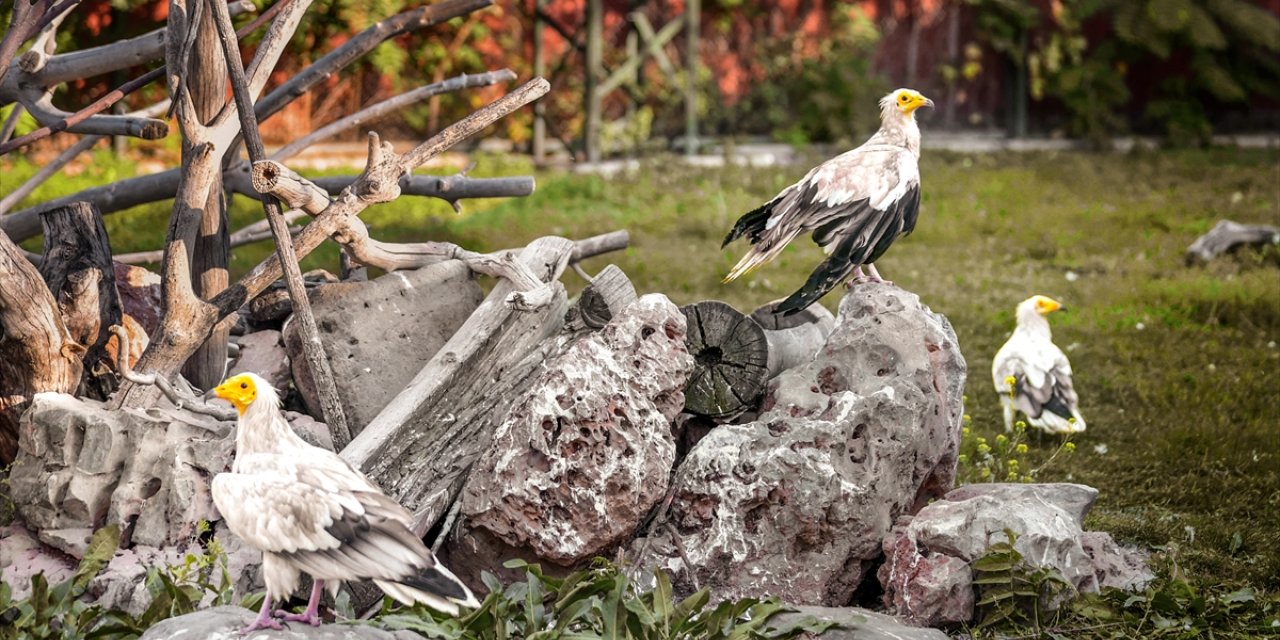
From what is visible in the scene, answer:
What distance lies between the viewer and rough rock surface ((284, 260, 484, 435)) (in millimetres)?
5312

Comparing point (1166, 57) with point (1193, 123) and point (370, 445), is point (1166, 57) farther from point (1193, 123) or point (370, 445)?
point (370, 445)

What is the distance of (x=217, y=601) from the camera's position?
440cm

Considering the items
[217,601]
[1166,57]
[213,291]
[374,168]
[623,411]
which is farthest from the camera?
[1166,57]

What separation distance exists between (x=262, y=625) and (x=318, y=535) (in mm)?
286

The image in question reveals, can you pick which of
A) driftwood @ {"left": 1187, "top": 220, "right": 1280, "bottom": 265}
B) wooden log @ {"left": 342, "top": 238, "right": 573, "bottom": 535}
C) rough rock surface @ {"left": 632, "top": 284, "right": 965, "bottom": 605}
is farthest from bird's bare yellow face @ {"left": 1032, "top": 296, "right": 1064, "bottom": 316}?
driftwood @ {"left": 1187, "top": 220, "right": 1280, "bottom": 265}

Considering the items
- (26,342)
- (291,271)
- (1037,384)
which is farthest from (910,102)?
(26,342)

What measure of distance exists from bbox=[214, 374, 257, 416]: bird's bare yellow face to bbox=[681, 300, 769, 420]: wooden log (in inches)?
68.1

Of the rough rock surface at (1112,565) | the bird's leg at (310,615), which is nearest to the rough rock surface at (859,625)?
the rough rock surface at (1112,565)

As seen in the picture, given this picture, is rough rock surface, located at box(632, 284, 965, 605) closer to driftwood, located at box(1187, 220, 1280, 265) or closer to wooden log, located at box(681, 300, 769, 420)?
wooden log, located at box(681, 300, 769, 420)

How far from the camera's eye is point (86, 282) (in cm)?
514

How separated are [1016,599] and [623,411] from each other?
1.44m

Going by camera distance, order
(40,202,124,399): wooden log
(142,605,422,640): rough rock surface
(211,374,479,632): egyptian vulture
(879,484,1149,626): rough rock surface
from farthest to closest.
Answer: (40,202,124,399): wooden log, (879,484,1149,626): rough rock surface, (211,374,479,632): egyptian vulture, (142,605,422,640): rough rock surface

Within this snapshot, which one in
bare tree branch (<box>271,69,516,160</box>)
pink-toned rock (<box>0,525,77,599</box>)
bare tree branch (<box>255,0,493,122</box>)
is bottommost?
pink-toned rock (<box>0,525,77,599</box>)

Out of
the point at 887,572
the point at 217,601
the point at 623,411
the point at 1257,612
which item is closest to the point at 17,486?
the point at 217,601
